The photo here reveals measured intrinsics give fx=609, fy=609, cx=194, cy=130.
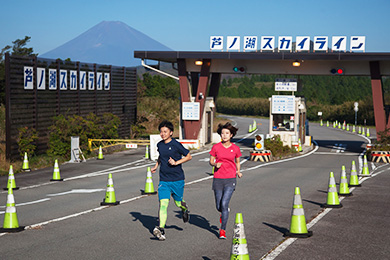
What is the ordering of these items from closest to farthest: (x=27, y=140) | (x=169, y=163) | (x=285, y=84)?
(x=169, y=163), (x=27, y=140), (x=285, y=84)

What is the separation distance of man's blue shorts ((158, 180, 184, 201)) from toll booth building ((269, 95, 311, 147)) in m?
25.1

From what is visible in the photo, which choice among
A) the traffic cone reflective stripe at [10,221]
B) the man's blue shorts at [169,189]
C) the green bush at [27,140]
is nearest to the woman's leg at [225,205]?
the man's blue shorts at [169,189]

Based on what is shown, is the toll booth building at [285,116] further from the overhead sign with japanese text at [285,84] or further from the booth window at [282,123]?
the overhead sign with japanese text at [285,84]

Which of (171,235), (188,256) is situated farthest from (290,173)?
(188,256)

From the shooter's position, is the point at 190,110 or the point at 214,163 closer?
the point at 214,163

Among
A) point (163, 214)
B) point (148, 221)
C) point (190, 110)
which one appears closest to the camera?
point (163, 214)

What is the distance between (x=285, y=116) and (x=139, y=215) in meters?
24.6

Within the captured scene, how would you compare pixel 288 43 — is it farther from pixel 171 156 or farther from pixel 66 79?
pixel 171 156

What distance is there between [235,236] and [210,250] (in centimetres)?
170

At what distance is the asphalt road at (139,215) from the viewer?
972 cm

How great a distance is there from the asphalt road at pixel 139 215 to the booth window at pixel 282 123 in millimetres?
11186

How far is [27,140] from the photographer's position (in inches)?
1118

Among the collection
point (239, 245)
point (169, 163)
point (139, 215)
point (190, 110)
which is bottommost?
point (139, 215)

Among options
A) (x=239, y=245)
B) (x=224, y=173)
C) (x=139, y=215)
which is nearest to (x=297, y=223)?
→ (x=224, y=173)
